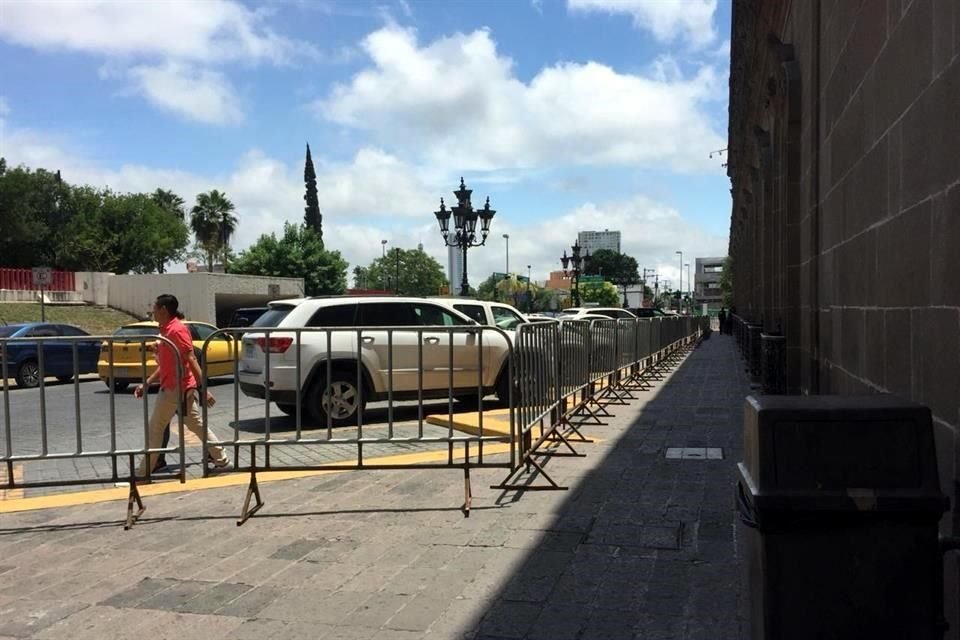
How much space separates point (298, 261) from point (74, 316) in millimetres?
23720

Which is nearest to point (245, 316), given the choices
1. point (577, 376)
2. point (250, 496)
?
point (577, 376)

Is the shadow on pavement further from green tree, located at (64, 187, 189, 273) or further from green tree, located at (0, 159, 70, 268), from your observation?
green tree, located at (64, 187, 189, 273)

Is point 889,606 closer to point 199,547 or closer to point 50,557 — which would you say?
point 199,547

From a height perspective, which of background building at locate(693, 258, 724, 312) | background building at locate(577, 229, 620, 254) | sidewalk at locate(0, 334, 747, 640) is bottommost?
sidewalk at locate(0, 334, 747, 640)

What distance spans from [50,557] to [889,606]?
488cm

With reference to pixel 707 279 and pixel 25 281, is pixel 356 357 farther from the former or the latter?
pixel 707 279

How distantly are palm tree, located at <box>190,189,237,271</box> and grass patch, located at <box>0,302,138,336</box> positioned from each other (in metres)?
38.5

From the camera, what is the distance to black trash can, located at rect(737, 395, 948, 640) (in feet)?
7.82

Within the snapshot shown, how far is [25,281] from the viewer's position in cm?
4131

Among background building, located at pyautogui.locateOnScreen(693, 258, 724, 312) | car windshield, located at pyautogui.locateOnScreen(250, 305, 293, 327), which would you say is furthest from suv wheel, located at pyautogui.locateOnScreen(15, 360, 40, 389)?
background building, located at pyautogui.locateOnScreen(693, 258, 724, 312)

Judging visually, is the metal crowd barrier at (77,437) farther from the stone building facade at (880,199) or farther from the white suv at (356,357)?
the stone building facade at (880,199)

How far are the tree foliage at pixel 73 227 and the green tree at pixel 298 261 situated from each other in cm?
778

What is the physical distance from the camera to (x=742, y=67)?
71.5ft

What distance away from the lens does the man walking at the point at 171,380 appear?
676 cm
